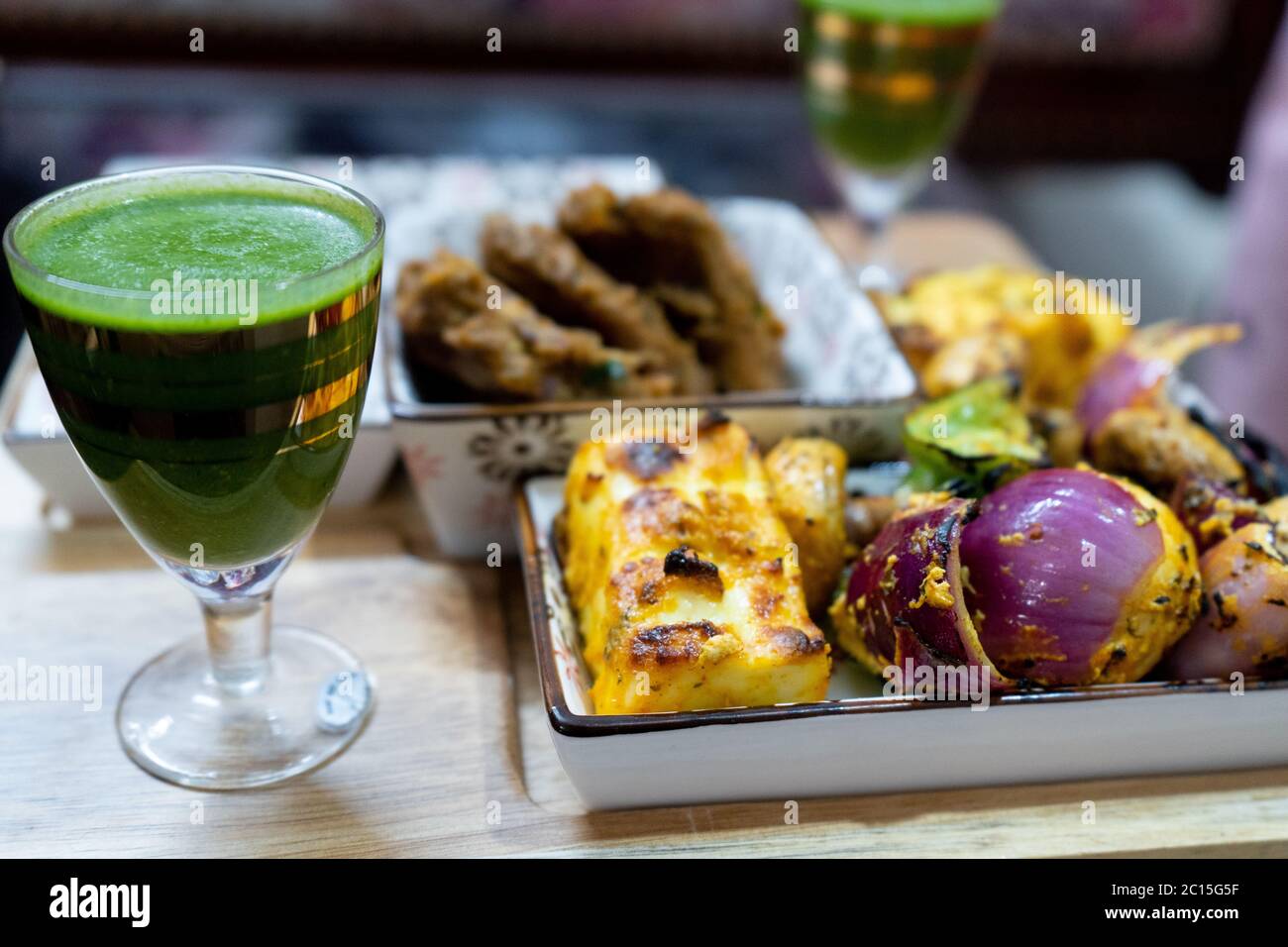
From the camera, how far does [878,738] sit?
3.21ft

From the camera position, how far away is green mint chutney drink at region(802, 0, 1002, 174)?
1.67 m

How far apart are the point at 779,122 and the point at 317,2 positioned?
1.40m

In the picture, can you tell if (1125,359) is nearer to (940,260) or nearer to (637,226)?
(637,226)

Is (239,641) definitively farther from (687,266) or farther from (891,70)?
(891,70)

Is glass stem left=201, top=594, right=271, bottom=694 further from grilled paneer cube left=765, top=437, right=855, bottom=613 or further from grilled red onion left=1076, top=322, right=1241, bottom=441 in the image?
grilled red onion left=1076, top=322, right=1241, bottom=441

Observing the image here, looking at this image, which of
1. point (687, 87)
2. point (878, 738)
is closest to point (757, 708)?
point (878, 738)

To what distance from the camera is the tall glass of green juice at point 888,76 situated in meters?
1.67

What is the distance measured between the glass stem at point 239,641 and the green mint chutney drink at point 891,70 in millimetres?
1156

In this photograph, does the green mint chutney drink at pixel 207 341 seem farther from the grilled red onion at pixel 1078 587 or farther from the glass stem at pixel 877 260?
the glass stem at pixel 877 260

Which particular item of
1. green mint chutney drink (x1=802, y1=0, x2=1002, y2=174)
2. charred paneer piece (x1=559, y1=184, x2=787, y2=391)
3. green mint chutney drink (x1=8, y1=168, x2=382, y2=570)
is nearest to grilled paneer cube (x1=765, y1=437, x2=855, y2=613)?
charred paneer piece (x1=559, y1=184, x2=787, y2=391)

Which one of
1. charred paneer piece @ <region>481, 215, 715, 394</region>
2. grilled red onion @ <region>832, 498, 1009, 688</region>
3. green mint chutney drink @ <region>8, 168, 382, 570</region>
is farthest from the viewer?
charred paneer piece @ <region>481, 215, 715, 394</region>

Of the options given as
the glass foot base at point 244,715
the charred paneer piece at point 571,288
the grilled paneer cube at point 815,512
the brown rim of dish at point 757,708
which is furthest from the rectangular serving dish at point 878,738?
the charred paneer piece at point 571,288

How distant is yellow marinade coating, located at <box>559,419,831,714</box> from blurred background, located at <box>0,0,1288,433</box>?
150 centimetres

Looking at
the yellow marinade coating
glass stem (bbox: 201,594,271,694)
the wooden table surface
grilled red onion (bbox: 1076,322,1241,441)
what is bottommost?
the wooden table surface
